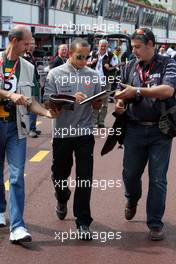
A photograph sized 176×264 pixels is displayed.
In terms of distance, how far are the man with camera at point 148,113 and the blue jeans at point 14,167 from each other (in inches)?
39.5

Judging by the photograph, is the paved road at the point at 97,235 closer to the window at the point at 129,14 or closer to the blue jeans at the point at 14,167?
the blue jeans at the point at 14,167

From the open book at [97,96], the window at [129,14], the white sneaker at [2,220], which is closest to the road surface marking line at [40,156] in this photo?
the white sneaker at [2,220]

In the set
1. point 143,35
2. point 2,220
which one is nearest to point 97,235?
point 2,220

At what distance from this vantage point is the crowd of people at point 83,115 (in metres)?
5.56

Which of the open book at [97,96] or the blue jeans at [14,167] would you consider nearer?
the open book at [97,96]

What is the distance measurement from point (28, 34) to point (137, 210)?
2350mm

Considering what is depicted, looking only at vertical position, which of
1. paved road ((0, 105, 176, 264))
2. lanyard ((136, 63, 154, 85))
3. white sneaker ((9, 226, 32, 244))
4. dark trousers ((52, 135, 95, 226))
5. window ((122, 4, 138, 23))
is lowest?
window ((122, 4, 138, 23))

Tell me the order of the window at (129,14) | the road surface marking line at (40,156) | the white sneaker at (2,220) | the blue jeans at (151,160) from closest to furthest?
the blue jeans at (151,160) → the white sneaker at (2,220) → the road surface marking line at (40,156) → the window at (129,14)

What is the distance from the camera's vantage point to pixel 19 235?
5465 millimetres

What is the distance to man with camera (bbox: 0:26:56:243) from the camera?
554cm

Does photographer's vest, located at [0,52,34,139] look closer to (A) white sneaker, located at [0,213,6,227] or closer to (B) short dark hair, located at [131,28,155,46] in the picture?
(A) white sneaker, located at [0,213,6,227]

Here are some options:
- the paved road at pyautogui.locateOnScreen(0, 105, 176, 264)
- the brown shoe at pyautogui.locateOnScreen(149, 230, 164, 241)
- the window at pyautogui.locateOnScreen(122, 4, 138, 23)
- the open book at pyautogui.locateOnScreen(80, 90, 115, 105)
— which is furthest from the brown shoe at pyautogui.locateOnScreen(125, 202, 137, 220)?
the window at pyautogui.locateOnScreen(122, 4, 138, 23)

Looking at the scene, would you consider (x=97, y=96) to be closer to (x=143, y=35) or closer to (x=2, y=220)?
(x=143, y=35)

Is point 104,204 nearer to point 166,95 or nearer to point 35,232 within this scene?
point 35,232
